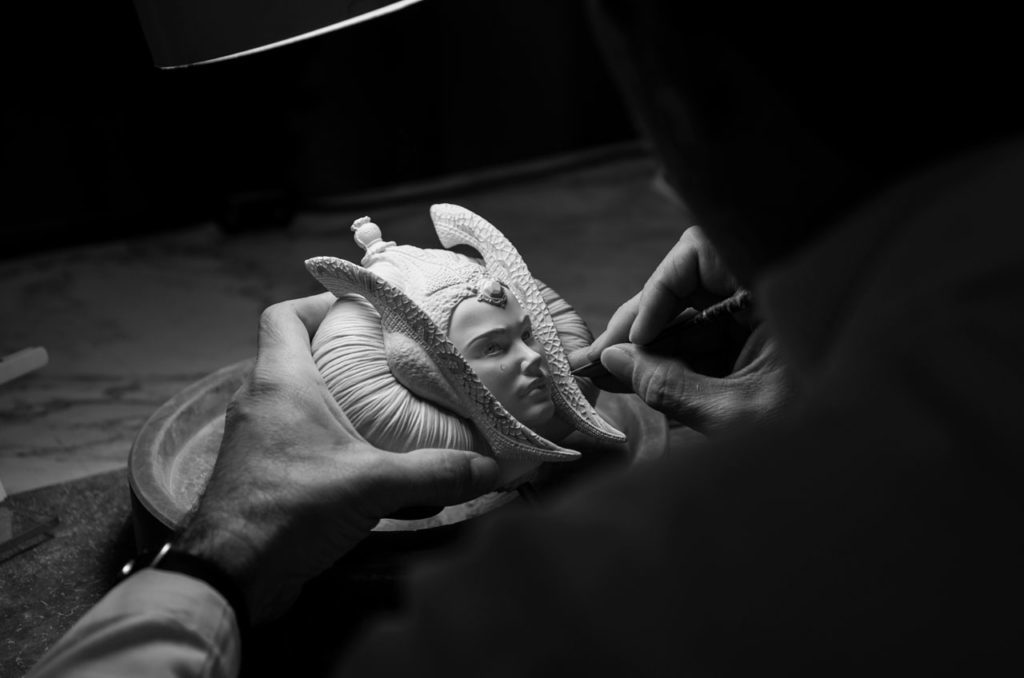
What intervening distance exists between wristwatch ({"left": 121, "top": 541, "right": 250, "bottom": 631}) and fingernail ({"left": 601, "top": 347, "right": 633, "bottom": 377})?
2.13 ft

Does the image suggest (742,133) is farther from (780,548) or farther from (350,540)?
(350,540)

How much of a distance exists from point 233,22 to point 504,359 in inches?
24.4

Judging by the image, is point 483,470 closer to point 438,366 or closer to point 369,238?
point 438,366

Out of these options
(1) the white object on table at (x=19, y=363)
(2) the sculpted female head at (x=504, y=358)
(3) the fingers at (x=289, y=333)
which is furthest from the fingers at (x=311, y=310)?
(1) the white object on table at (x=19, y=363)

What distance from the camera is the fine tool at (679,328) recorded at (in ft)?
4.77

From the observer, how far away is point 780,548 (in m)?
0.54

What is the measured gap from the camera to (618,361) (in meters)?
1.49

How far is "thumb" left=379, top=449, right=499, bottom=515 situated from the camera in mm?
1250

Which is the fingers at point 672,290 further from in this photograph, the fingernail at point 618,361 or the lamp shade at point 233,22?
the lamp shade at point 233,22

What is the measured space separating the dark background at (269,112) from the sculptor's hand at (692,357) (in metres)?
1.74

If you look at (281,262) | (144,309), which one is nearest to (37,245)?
(144,309)

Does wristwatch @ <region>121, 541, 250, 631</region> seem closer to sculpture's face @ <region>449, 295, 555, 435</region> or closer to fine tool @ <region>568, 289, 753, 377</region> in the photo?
sculpture's face @ <region>449, 295, 555, 435</region>

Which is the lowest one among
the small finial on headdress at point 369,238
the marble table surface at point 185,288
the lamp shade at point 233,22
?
the marble table surface at point 185,288

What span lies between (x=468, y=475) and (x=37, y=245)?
2072 mm
